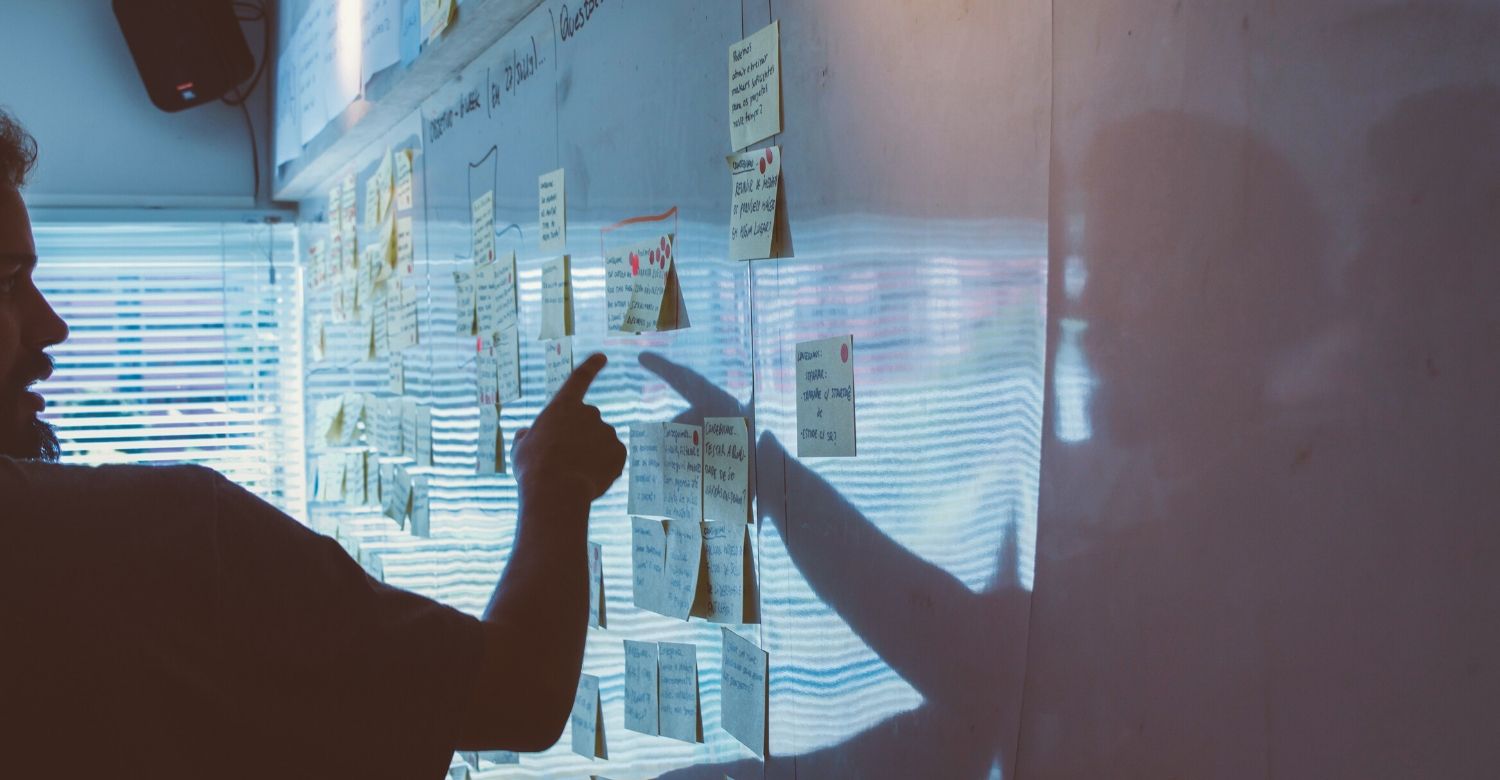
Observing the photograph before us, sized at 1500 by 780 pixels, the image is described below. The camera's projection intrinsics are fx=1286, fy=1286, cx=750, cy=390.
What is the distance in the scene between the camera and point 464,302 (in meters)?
1.78

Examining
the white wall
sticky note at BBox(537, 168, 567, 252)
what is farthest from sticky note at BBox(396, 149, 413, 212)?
the white wall

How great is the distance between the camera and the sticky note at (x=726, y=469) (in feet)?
3.46

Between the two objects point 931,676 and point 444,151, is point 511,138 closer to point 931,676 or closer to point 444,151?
point 444,151

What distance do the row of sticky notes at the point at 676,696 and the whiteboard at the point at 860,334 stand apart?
0.02m

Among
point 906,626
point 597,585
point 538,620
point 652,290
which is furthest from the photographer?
point 597,585

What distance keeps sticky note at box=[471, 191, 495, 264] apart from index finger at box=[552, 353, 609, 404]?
456 millimetres

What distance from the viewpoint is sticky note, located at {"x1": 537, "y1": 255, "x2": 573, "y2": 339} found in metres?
1.42

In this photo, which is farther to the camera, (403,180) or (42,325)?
(403,180)

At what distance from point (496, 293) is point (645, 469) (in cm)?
51

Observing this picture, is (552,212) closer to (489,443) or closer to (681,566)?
(489,443)

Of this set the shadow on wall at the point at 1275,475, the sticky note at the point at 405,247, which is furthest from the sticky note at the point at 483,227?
the shadow on wall at the point at 1275,475

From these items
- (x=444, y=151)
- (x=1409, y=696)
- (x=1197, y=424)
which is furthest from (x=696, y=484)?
(x=444, y=151)

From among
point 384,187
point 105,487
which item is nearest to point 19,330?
point 105,487

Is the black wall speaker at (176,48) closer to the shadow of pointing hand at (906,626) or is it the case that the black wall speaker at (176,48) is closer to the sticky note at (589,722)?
the sticky note at (589,722)
